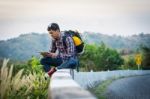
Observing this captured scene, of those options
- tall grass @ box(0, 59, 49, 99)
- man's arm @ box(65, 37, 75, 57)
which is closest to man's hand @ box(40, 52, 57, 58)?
man's arm @ box(65, 37, 75, 57)

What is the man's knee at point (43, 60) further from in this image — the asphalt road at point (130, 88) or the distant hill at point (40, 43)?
the asphalt road at point (130, 88)

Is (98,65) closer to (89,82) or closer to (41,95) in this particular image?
(89,82)

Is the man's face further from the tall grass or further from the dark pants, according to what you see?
the tall grass

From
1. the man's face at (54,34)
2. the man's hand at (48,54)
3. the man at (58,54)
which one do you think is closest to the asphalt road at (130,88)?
the man at (58,54)

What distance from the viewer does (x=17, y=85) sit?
333 centimetres

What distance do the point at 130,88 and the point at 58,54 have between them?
3.59 ft

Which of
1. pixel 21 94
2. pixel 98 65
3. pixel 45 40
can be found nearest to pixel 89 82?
pixel 98 65

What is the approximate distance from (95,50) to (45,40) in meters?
0.60

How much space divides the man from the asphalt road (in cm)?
59

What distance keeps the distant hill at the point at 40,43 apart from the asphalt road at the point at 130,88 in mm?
451

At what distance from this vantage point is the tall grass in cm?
307

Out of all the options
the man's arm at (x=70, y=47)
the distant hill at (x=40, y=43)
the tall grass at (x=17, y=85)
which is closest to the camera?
the tall grass at (x=17, y=85)

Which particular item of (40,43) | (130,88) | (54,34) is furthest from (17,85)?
(130,88)

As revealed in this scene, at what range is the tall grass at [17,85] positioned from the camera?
307 cm
